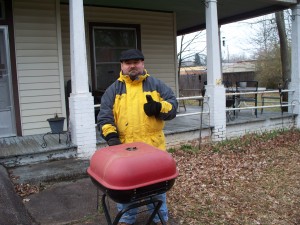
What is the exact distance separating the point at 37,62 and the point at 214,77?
3480 millimetres

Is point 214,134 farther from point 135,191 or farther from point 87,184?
point 135,191

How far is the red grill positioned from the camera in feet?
6.69

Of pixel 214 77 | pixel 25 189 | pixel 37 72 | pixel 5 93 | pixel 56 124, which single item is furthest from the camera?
pixel 214 77

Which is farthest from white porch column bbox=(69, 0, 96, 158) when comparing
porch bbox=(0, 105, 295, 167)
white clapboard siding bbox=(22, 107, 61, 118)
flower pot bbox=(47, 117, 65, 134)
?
white clapboard siding bbox=(22, 107, 61, 118)

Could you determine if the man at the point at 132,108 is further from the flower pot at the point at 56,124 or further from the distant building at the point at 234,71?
the distant building at the point at 234,71

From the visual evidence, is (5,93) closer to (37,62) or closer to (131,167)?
(37,62)

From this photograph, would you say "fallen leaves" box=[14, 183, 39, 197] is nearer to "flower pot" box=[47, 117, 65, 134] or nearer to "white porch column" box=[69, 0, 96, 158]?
Result: "white porch column" box=[69, 0, 96, 158]

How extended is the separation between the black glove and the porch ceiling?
543cm

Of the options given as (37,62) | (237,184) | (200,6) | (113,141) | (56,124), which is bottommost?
(237,184)

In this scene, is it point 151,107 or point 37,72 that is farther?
point 37,72

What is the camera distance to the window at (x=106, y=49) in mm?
7898

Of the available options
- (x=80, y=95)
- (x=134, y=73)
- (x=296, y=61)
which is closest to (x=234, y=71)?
(x=296, y=61)

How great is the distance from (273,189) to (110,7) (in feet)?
18.6

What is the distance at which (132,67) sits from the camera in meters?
2.67
